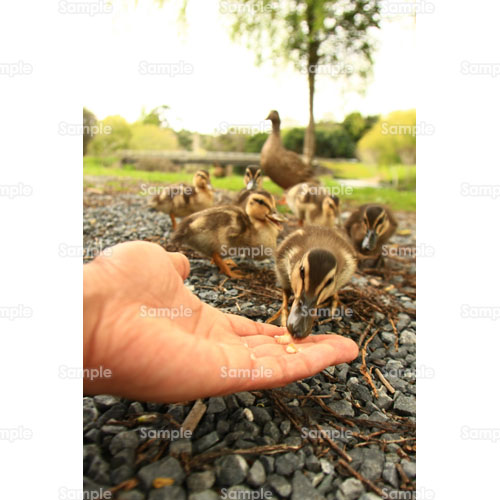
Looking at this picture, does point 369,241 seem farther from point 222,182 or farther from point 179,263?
point 222,182

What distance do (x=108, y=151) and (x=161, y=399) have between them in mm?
5389

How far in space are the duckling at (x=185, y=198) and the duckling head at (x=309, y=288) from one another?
257cm

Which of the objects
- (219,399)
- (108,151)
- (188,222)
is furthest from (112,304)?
(108,151)

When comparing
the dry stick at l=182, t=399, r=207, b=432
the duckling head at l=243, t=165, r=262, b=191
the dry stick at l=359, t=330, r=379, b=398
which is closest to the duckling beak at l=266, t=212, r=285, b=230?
the dry stick at l=359, t=330, r=379, b=398

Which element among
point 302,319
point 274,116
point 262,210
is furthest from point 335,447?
point 274,116

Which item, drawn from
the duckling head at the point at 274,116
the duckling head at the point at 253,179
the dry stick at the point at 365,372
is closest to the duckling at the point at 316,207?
the duckling head at the point at 253,179

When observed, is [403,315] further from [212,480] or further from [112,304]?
[112,304]

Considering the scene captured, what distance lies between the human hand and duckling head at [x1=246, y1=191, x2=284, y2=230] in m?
1.68

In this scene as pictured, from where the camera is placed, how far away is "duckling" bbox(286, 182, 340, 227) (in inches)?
170

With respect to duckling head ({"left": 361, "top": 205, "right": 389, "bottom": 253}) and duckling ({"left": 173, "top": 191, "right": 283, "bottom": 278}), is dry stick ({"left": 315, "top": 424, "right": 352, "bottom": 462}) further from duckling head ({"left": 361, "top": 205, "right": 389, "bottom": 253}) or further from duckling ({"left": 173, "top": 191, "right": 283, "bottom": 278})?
Result: duckling head ({"left": 361, "top": 205, "right": 389, "bottom": 253})

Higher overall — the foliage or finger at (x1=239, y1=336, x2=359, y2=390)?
the foliage

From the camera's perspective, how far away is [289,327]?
5.49 feet

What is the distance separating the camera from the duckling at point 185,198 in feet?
13.6

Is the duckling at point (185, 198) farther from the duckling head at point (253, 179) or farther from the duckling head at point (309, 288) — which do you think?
the duckling head at point (309, 288)
